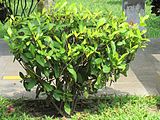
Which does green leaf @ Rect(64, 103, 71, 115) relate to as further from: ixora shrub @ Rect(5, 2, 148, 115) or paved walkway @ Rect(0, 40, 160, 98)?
paved walkway @ Rect(0, 40, 160, 98)

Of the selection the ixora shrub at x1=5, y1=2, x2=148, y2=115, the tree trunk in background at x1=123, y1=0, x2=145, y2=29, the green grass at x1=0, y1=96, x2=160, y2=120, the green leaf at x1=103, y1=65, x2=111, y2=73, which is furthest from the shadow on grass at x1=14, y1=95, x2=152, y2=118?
the tree trunk in background at x1=123, y1=0, x2=145, y2=29

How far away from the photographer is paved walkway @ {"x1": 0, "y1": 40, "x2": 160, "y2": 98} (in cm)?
536

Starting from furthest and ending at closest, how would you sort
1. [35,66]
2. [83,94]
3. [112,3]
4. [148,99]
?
1. [112,3]
2. [148,99]
3. [83,94]
4. [35,66]

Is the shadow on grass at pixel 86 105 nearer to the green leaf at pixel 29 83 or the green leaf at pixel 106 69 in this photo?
the green leaf at pixel 29 83

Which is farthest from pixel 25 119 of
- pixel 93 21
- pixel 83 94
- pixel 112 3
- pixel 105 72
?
pixel 112 3

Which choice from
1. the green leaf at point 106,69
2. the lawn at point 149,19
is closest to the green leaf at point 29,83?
the lawn at point 149,19

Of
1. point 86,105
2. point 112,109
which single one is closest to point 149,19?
point 86,105

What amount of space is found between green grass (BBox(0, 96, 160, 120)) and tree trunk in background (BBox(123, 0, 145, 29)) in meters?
4.03

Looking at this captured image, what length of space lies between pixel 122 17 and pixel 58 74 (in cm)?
101

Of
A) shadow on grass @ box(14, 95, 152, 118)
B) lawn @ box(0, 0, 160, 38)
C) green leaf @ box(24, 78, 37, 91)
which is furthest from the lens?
lawn @ box(0, 0, 160, 38)

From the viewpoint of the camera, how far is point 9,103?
4902 mm

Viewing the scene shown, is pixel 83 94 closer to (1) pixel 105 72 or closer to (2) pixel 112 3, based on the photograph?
(1) pixel 105 72

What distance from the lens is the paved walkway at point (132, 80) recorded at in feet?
17.6

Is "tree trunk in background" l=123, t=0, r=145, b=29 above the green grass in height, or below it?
above
